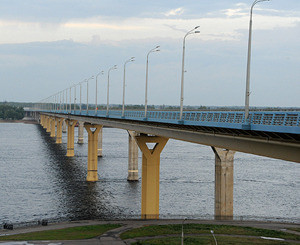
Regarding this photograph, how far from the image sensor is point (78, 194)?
205ft

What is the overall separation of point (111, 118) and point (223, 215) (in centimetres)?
2764

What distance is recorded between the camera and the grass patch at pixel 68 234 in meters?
34.4

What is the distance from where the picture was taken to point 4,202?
186 ft

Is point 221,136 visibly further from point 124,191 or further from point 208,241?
point 124,191

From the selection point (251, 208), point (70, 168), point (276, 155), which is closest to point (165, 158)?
point (70, 168)

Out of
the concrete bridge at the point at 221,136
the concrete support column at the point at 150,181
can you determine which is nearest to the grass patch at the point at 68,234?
the concrete support column at the point at 150,181

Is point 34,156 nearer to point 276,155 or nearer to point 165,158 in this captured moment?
point 165,158

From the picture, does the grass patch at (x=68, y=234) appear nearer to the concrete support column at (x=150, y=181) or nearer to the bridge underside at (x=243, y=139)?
the concrete support column at (x=150, y=181)

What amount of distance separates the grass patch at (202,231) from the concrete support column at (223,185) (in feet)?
15.3

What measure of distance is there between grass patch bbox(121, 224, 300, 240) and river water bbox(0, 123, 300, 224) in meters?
5.52

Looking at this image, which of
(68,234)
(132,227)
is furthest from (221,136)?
(68,234)

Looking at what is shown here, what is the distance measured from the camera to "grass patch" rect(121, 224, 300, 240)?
1362 inches

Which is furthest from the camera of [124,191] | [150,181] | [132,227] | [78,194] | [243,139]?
[124,191]

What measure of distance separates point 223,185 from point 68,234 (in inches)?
557
